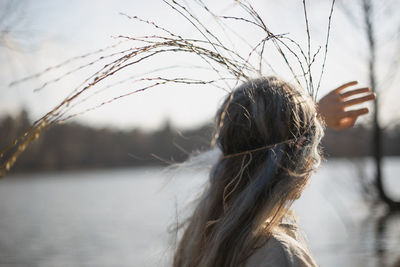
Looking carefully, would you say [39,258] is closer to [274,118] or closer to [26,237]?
[26,237]

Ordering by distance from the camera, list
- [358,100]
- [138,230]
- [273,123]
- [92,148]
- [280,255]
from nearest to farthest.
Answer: [280,255], [273,123], [358,100], [138,230], [92,148]

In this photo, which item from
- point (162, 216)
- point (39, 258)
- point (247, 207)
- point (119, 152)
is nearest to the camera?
point (247, 207)

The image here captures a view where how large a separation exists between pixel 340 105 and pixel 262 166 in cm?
50

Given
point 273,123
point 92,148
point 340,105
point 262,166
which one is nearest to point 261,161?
point 262,166

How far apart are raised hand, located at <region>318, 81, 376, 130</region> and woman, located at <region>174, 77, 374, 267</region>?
0.91 ft

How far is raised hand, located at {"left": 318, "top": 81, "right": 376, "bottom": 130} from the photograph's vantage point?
1573mm

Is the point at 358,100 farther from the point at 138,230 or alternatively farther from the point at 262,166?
the point at 138,230

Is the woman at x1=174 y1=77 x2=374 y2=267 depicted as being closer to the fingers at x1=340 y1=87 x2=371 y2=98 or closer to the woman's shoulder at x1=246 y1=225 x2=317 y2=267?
the woman's shoulder at x1=246 y1=225 x2=317 y2=267

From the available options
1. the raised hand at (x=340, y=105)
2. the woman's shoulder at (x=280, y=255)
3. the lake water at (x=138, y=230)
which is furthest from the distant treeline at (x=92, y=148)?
the woman's shoulder at (x=280, y=255)

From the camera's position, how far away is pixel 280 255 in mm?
1134

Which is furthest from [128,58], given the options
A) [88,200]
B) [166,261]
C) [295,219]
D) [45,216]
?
[88,200]

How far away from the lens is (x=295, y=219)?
146 centimetres

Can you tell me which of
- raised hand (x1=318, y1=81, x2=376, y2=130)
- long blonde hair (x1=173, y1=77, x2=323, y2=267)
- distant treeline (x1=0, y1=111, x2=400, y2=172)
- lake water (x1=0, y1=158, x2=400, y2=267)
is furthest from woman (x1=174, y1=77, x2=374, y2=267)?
distant treeline (x1=0, y1=111, x2=400, y2=172)

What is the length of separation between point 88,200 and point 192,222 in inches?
→ 913
